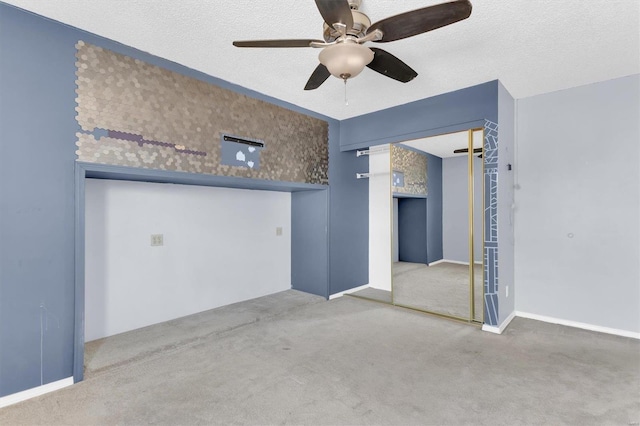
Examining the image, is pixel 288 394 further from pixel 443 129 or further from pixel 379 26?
→ pixel 443 129

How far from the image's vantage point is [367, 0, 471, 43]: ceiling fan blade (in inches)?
61.4

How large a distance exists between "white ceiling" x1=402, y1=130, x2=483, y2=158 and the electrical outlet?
3203mm

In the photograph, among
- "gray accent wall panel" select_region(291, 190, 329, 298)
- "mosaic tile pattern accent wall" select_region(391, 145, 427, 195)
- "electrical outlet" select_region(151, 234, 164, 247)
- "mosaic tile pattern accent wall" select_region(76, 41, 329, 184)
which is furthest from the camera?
"gray accent wall panel" select_region(291, 190, 329, 298)

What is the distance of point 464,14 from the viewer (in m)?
1.61

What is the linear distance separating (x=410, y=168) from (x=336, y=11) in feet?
10.0

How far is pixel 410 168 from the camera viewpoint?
14.5ft

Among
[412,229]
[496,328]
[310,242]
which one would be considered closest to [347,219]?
[310,242]

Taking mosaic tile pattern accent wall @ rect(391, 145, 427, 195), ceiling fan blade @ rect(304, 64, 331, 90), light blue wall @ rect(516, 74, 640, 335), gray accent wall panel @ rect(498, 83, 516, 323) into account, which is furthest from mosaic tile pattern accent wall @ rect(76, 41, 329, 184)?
light blue wall @ rect(516, 74, 640, 335)

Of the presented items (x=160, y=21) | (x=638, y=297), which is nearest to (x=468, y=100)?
(x=638, y=297)

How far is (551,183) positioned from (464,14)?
2.85 metres

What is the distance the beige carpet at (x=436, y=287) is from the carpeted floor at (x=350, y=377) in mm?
488

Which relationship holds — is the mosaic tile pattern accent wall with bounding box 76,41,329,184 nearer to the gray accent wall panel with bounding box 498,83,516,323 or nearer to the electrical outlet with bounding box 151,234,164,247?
the electrical outlet with bounding box 151,234,164,247

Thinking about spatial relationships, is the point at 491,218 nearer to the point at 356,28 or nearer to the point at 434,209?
the point at 434,209

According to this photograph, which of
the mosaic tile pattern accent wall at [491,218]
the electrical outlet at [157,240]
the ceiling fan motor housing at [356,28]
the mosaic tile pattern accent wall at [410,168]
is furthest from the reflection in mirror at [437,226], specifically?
the electrical outlet at [157,240]
